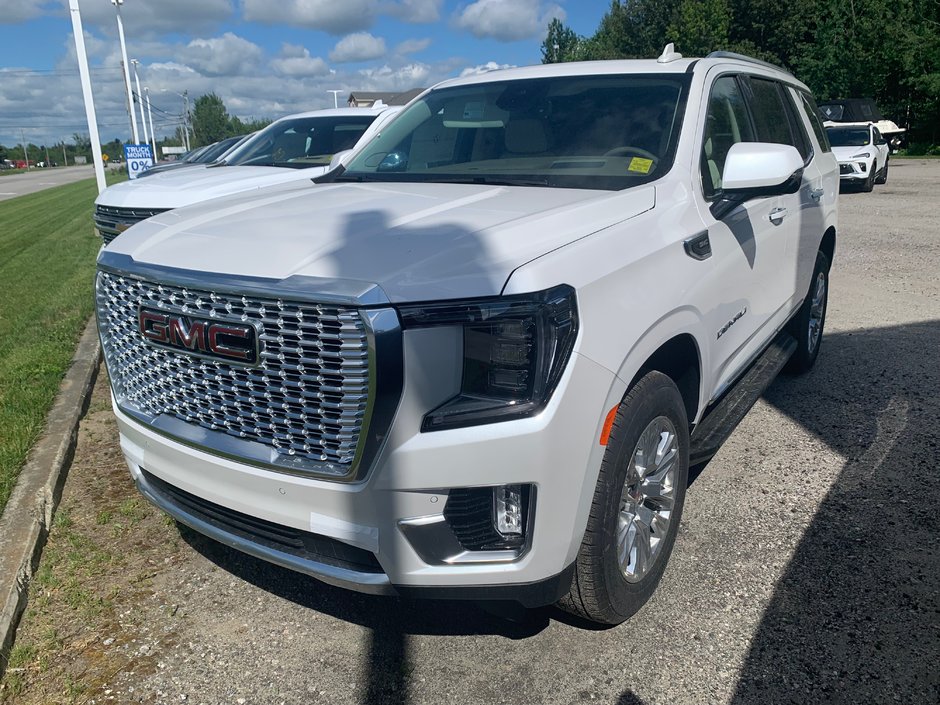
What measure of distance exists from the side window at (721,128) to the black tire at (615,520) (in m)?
1.07

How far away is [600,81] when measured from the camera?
12.3 ft

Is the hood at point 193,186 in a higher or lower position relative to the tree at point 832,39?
lower

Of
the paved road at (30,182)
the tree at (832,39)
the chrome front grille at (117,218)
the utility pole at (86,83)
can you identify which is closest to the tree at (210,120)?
the paved road at (30,182)

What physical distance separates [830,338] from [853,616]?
4.33 meters

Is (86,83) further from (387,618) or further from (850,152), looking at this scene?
(850,152)

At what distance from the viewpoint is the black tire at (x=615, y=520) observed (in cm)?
244

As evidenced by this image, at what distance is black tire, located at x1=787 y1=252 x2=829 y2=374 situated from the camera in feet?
17.2

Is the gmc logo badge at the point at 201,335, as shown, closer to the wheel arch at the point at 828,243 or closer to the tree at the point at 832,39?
the wheel arch at the point at 828,243

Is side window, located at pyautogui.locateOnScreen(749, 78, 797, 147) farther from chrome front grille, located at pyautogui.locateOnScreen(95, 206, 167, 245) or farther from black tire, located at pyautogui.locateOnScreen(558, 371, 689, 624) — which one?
chrome front grille, located at pyautogui.locateOnScreen(95, 206, 167, 245)

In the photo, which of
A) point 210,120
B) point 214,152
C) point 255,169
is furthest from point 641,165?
point 210,120

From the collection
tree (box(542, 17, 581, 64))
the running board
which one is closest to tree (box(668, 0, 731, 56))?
tree (box(542, 17, 581, 64))

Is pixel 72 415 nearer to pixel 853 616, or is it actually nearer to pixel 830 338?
pixel 853 616

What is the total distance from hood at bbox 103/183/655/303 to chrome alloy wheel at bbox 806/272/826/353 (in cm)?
310

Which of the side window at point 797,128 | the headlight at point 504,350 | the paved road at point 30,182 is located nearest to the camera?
the headlight at point 504,350
